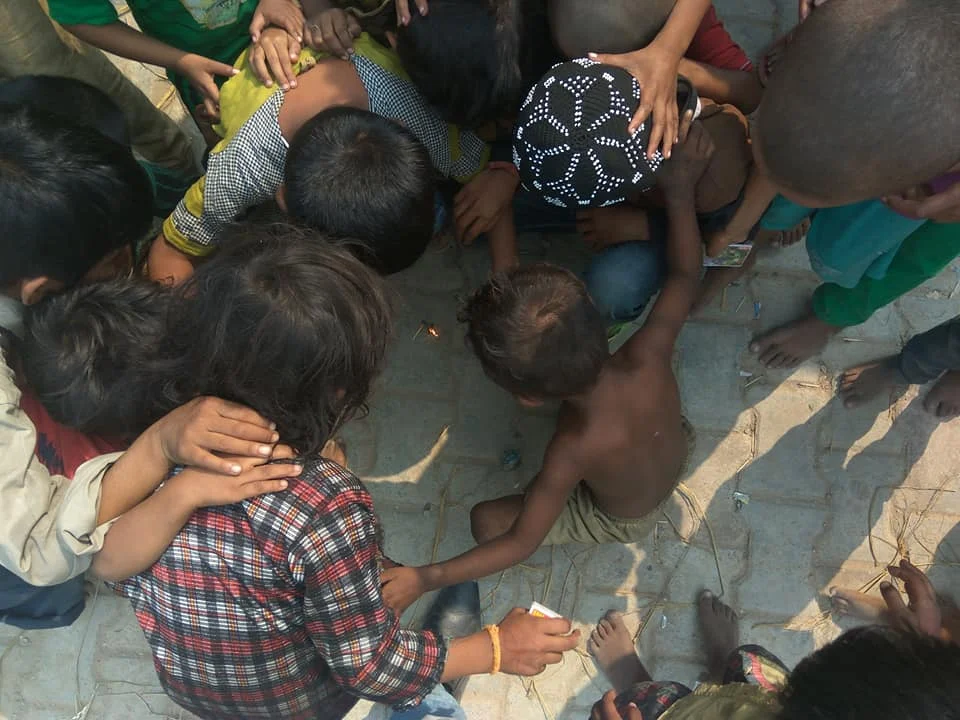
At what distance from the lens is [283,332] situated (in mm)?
1323

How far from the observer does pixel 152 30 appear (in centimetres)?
216

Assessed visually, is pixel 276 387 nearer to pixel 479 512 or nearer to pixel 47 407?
pixel 47 407

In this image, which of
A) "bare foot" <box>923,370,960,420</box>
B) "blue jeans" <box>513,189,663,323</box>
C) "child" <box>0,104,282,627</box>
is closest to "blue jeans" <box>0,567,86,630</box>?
"child" <box>0,104,282,627</box>

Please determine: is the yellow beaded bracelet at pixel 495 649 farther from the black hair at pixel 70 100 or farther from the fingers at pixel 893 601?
the black hair at pixel 70 100

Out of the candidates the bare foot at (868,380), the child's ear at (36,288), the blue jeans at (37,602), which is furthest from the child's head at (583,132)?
the blue jeans at (37,602)

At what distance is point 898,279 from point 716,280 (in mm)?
603

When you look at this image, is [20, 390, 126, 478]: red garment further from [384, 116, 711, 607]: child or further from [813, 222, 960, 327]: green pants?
[813, 222, 960, 327]: green pants

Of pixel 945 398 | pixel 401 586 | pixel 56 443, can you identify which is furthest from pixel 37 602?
pixel 945 398

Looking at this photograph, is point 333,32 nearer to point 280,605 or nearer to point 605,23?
point 605,23

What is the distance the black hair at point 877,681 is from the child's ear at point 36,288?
1959 millimetres

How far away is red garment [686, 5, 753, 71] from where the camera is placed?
207cm

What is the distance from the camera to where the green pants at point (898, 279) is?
1763 millimetres

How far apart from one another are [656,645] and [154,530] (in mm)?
1699

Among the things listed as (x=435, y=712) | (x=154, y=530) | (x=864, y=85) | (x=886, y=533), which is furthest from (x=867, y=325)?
(x=154, y=530)
